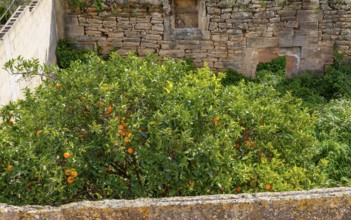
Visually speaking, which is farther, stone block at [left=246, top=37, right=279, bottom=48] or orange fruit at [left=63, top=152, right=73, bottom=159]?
stone block at [left=246, top=37, right=279, bottom=48]

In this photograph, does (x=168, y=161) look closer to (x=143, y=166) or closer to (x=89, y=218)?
(x=143, y=166)

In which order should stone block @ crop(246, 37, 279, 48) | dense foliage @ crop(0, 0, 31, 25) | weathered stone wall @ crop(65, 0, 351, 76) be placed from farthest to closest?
stone block @ crop(246, 37, 279, 48), weathered stone wall @ crop(65, 0, 351, 76), dense foliage @ crop(0, 0, 31, 25)

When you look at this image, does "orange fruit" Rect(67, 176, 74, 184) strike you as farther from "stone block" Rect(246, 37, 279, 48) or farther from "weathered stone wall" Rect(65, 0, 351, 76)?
"stone block" Rect(246, 37, 279, 48)

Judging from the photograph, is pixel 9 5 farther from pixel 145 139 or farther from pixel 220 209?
pixel 220 209

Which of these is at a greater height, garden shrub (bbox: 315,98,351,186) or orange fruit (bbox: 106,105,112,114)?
orange fruit (bbox: 106,105,112,114)

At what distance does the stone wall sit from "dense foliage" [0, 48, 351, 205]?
0.96 m

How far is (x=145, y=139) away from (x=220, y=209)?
2135mm

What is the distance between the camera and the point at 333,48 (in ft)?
35.3

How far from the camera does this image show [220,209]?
2.55 m

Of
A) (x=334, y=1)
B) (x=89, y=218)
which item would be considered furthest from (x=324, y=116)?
(x=89, y=218)

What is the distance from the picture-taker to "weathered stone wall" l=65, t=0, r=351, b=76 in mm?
10328

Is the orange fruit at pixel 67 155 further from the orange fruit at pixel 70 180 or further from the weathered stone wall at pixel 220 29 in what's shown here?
the weathered stone wall at pixel 220 29

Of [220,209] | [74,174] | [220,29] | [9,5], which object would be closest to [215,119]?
[74,174]

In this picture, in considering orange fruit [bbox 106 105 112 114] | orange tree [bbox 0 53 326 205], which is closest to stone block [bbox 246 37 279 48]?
orange tree [bbox 0 53 326 205]
